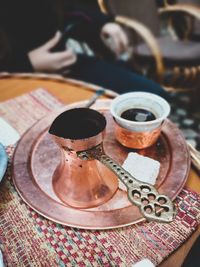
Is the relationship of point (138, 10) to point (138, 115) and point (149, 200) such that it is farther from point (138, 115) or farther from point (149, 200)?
point (149, 200)

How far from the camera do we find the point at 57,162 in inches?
30.6

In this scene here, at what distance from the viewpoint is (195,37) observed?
2.48 metres

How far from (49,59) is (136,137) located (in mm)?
971

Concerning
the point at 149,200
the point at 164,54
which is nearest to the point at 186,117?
the point at 164,54

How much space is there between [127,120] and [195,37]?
2.07 meters

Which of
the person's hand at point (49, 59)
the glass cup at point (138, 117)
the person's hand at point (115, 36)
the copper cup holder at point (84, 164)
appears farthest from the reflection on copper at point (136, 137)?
the person's hand at point (115, 36)

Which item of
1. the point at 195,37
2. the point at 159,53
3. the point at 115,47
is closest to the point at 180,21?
the point at 195,37

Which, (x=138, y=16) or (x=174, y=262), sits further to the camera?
(x=138, y=16)

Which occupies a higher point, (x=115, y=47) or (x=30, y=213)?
(x=30, y=213)

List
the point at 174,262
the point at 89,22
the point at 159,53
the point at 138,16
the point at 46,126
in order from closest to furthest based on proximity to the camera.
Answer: the point at 174,262, the point at 46,126, the point at 89,22, the point at 159,53, the point at 138,16

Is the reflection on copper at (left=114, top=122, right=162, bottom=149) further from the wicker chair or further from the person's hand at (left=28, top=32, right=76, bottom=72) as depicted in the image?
the wicker chair

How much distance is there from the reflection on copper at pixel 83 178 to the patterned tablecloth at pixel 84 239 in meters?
0.07

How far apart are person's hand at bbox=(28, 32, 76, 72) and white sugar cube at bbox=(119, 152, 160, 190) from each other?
3.28ft

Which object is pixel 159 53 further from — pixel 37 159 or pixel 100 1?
pixel 37 159
